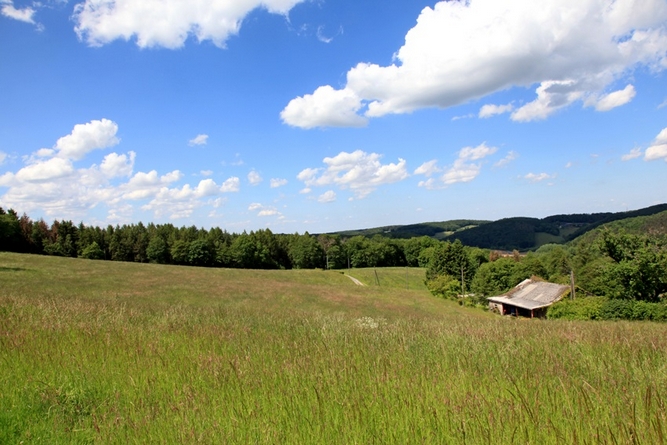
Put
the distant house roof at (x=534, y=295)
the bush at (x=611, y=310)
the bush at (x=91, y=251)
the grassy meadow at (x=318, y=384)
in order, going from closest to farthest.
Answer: the grassy meadow at (x=318, y=384) → the bush at (x=611, y=310) → the distant house roof at (x=534, y=295) → the bush at (x=91, y=251)

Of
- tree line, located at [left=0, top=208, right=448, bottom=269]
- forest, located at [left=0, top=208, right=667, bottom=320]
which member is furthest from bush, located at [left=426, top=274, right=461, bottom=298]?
tree line, located at [left=0, top=208, right=448, bottom=269]

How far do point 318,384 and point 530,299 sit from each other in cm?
6915

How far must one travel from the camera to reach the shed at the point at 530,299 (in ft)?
197

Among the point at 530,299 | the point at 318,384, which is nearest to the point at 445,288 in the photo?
the point at 530,299

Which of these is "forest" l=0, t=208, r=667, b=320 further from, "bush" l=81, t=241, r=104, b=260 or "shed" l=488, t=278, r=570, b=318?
"shed" l=488, t=278, r=570, b=318

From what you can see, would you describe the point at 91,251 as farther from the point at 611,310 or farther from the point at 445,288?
the point at 611,310

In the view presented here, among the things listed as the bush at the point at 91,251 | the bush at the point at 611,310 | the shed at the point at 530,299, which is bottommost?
the shed at the point at 530,299

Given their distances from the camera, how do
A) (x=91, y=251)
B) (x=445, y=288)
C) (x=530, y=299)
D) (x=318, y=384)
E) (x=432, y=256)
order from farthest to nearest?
(x=432, y=256)
(x=91, y=251)
(x=445, y=288)
(x=530, y=299)
(x=318, y=384)

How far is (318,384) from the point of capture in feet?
12.4

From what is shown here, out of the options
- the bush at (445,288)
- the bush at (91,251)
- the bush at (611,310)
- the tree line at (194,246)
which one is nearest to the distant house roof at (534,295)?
the bush at (445,288)

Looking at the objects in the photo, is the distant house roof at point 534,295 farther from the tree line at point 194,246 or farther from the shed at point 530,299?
the tree line at point 194,246

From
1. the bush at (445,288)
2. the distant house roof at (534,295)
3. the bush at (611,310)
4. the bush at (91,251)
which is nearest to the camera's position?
the bush at (611,310)

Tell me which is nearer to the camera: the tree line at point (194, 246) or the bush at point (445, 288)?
the bush at point (445, 288)

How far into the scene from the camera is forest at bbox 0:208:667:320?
45.3 meters
